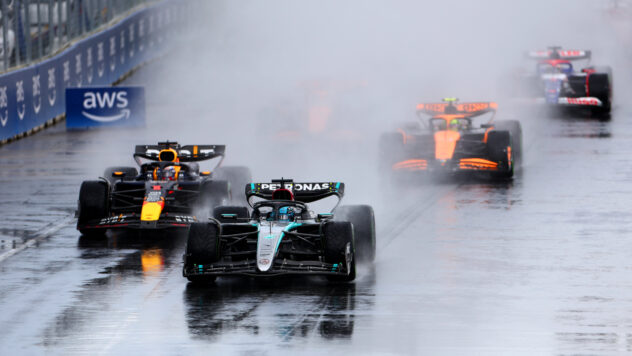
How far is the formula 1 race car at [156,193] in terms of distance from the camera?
17.4m

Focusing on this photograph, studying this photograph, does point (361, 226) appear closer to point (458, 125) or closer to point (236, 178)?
point (236, 178)

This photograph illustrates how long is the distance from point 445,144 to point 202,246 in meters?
10.5

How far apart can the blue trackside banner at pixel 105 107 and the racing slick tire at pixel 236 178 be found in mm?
15803

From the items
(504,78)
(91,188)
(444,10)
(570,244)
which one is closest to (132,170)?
(91,188)

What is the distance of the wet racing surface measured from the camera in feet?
37.3

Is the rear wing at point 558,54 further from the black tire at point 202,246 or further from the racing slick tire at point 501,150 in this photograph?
the black tire at point 202,246

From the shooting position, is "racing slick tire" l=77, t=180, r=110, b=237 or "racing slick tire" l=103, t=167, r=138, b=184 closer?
"racing slick tire" l=77, t=180, r=110, b=237

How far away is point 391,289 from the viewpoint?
13.7m

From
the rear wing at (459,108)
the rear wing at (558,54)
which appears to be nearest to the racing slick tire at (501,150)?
the rear wing at (459,108)

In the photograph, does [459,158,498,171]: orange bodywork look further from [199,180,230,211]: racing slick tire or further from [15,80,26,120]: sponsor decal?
[15,80,26,120]: sponsor decal

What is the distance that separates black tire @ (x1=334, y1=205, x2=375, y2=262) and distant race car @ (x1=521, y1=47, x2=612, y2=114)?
2164cm

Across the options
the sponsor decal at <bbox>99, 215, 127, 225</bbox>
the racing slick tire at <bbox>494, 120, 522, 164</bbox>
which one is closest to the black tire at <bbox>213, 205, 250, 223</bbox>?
the sponsor decal at <bbox>99, 215, 127, 225</bbox>

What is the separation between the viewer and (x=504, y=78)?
40.5 m

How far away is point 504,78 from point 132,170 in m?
22.7
